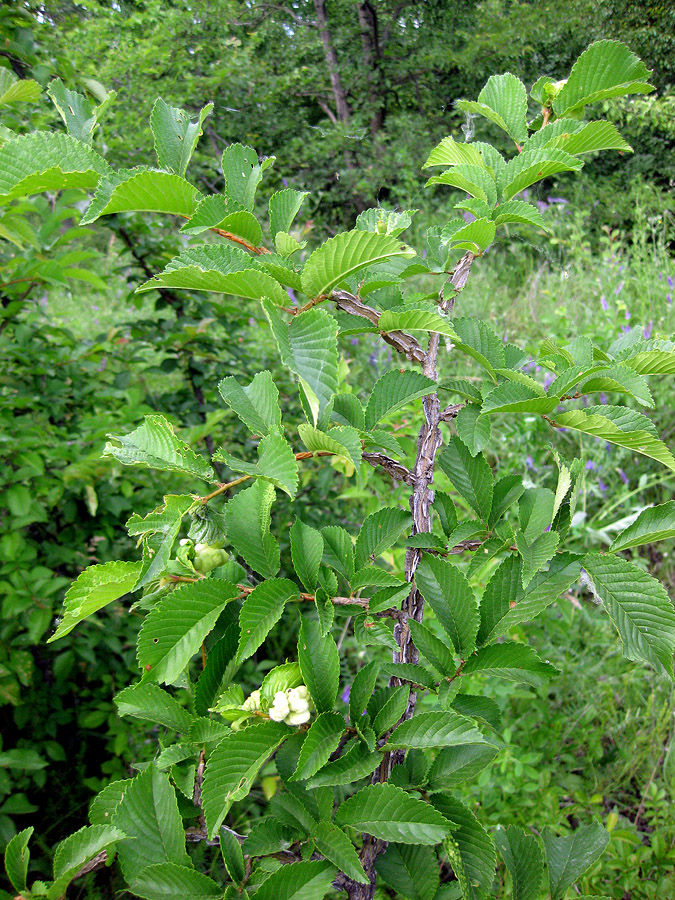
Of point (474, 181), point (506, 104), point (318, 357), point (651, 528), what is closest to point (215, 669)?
point (318, 357)

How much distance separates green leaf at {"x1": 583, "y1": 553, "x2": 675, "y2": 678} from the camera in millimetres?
459

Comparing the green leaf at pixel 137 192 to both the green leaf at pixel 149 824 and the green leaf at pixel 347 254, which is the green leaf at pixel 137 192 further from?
the green leaf at pixel 149 824

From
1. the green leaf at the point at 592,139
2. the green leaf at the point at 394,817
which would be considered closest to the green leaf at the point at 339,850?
the green leaf at the point at 394,817

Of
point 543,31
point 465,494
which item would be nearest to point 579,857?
point 465,494

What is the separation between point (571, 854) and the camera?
1.86 ft

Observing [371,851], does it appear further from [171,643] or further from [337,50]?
[337,50]

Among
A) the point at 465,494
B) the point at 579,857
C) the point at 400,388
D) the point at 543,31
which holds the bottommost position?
the point at 579,857

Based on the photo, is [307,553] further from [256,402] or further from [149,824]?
[149,824]

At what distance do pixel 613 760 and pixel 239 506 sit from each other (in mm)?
1297

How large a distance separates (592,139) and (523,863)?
65cm

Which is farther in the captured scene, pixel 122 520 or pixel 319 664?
pixel 122 520

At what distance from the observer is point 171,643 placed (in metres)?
0.43

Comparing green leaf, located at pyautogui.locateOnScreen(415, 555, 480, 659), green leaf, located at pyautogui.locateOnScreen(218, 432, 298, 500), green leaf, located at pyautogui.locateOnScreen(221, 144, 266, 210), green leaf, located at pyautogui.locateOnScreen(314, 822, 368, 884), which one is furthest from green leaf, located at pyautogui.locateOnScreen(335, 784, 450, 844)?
green leaf, located at pyautogui.locateOnScreen(221, 144, 266, 210)

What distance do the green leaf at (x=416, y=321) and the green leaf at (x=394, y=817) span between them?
329mm
